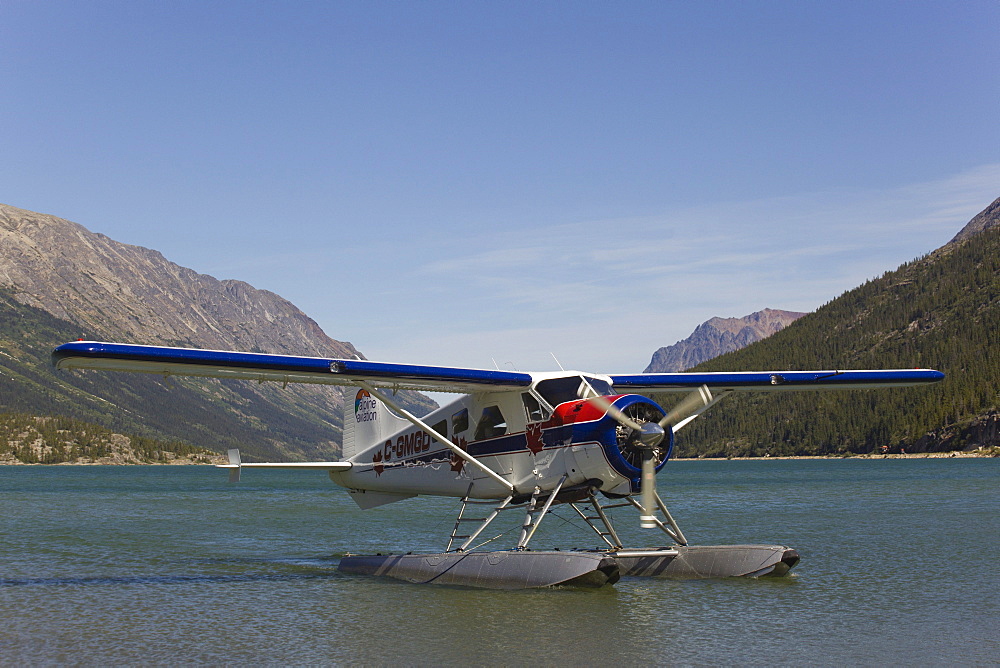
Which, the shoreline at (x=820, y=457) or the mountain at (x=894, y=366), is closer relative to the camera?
the shoreline at (x=820, y=457)

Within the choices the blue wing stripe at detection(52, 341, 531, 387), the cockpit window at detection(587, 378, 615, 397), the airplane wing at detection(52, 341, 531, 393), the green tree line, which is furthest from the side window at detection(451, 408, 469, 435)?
the green tree line

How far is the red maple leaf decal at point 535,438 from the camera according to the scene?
47.5 ft

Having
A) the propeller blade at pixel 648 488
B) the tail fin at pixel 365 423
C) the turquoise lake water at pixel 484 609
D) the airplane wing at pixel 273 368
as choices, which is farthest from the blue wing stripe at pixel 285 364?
the tail fin at pixel 365 423

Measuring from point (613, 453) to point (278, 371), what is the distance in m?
4.85

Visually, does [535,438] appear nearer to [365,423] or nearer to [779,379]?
[779,379]

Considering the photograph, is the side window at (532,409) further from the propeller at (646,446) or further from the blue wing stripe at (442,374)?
the propeller at (646,446)

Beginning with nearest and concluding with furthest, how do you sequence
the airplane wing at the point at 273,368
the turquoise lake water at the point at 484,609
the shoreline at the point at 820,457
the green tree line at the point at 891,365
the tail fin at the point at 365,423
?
the turquoise lake water at the point at 484,609
the airplane wing at the point at 273,368
the tail fin at the point at 365,423
the shoreline at the point at 820,457
the green tree line at the point at 891,365

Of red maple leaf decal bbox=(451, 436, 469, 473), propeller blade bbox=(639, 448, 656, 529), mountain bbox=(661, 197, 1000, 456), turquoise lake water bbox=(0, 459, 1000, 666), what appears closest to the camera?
turquoise lake water bbox=(0, 459, 1000, 666)

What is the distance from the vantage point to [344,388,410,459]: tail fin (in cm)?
1872

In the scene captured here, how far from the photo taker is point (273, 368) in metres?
13.5

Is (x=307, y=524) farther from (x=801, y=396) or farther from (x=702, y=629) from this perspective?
(x=801, y=396)

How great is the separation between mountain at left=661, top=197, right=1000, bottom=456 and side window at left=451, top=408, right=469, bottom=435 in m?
107

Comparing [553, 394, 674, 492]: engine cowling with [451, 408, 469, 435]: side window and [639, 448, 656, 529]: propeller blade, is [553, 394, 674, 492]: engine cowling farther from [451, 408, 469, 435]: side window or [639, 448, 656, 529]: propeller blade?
[451, 408, 469, 435]: side window

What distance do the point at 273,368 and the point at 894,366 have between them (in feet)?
525
